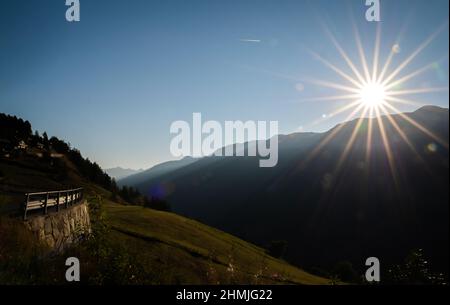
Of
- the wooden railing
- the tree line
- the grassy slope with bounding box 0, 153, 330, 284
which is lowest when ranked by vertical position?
the grassy slope with bounding box 0, 153, 330, 284

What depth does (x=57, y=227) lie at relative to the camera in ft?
56.1

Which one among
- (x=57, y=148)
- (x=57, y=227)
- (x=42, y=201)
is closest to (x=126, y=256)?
(x=57, y=227)

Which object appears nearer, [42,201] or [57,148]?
[42,201]

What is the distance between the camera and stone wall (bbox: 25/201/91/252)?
14625 mm

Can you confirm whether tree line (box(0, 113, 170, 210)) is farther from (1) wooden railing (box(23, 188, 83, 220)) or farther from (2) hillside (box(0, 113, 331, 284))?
(1) wooden railing (box(23, 188, 83, 220))

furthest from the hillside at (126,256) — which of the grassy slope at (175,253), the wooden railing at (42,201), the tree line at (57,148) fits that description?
the tree line at (57,148)

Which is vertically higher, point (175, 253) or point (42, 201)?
point (42, 201)

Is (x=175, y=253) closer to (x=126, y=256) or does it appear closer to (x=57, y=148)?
(x=126, y=256)

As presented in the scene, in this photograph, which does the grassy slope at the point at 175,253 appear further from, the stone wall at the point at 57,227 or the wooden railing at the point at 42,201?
the stone wall at the point at 57,227

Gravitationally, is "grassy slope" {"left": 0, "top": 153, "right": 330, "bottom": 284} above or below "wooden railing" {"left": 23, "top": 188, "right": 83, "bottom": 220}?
below

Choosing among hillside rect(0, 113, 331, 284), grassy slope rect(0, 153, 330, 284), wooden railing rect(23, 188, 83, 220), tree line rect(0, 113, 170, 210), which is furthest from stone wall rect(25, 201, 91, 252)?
tree line rect(0, 113, 170, 210)

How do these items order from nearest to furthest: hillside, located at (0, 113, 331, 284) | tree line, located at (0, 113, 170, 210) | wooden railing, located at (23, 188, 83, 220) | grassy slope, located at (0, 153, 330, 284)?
1. hillside, located at (0, 113, 331, 284)
2. grassy slope, located at (0, 153, 330, 284)
3. wooden railing, located at (23, 188, 83, 220)
4. tree line, located at (0, 113, 170, 210)
